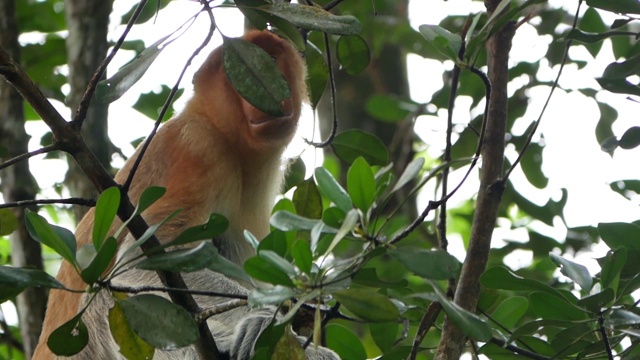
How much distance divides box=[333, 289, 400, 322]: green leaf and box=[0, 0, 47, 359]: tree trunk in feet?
8.53

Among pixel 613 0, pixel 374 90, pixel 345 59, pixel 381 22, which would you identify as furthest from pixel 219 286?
pixel 374 90

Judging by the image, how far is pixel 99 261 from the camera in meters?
1.90

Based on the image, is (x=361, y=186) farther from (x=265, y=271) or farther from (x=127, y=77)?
(x=127, y=77)

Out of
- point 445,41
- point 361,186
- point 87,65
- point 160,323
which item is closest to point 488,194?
point 445,41

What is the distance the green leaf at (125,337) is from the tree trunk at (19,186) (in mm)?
2008

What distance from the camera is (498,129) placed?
2938 millimetres

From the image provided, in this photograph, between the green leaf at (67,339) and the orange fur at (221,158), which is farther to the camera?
the orange fur at (221,158)

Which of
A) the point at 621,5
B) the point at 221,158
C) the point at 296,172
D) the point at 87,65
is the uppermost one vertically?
the point at 87,65

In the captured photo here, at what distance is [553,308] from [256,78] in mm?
1054

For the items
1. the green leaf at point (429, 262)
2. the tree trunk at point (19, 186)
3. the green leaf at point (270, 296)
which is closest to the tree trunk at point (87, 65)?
the tree trunk at point (19, 186)

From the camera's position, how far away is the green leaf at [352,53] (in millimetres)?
3660

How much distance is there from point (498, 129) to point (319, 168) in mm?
1065

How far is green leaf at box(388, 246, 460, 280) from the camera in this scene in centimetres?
175

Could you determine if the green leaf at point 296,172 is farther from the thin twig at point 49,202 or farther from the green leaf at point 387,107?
the thin twig at point 49,202
